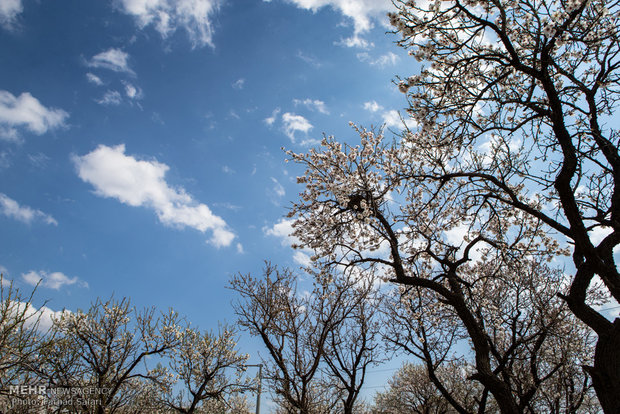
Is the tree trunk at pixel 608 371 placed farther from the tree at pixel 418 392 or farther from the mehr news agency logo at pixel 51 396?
the tree at pixel 418 392

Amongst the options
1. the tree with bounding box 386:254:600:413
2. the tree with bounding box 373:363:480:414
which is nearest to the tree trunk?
the tree with bounding box 386:254:600:413

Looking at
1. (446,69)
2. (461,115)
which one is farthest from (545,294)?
(446,69)

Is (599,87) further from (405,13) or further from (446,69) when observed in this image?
(405,13)

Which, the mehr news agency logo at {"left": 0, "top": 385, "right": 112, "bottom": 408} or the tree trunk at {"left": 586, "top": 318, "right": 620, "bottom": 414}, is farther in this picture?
the mehr news agency logo at {"left": 0, "top": 385, "right": 112, "bottom": 408}

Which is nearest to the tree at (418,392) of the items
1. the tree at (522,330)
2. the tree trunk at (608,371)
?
the tree at (522,330)

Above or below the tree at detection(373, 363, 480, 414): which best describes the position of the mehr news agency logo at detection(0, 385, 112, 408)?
below

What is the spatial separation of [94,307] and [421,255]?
1199cm

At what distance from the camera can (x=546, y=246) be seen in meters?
7.91

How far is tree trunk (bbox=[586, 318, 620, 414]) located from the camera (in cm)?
471

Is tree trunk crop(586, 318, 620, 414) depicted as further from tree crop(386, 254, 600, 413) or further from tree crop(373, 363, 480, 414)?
tree crop(373, 363, 480, 414)

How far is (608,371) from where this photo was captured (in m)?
4.83

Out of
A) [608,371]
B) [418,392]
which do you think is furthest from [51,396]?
[418,392]

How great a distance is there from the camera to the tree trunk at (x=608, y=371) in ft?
15.5

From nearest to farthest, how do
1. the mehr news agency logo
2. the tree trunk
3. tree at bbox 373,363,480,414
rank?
the tree trunk, the mehr news agency logo, tree at bbox 373,363,480,414
